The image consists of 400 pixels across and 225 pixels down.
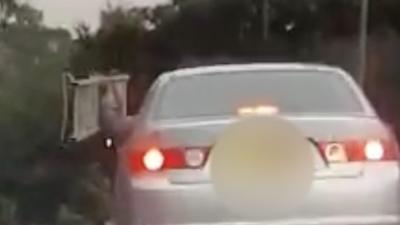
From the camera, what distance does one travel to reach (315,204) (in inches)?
221

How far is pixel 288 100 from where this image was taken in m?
6.59

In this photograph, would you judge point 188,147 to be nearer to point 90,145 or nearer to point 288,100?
point 288,100

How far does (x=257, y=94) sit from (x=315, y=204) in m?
1.26

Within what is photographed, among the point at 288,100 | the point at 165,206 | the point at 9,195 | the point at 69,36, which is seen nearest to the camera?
the point at 165,206

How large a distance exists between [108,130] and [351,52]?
4.73 m

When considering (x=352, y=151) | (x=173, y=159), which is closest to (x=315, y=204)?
(x=352, y=151)

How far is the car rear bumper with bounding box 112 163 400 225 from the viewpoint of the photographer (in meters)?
5.61

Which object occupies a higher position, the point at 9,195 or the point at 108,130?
the point at 108,130

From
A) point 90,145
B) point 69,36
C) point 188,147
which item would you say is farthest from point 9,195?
point 188,147

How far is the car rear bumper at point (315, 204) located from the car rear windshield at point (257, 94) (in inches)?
28.1

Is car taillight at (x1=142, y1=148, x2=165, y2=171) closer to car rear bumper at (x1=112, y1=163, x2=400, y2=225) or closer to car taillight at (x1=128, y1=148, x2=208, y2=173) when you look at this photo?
car taillight at (x1=128, y1=148, x2=208, y2=173)

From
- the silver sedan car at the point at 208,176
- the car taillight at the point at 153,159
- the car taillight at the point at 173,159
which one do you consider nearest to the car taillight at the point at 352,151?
the silver sedan car at the point at 208,176

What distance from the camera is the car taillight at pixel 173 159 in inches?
224

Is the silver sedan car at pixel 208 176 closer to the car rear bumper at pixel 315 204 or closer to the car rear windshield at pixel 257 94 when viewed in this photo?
the car rear bumper at pixel 315 204
